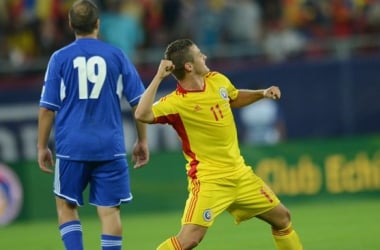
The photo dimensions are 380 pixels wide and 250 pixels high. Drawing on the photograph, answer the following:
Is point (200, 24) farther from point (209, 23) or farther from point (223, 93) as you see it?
point (223, 93)

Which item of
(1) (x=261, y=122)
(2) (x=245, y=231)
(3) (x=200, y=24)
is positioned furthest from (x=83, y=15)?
(1) (x=261, y=122)

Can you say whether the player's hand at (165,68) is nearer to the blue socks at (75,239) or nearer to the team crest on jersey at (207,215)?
the team crest on jersey at (207,215)

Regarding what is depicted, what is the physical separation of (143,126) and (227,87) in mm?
765

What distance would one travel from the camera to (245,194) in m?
9.00

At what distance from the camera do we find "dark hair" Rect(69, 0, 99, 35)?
8.95 metres

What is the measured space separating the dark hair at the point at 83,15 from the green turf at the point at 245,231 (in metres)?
3.50

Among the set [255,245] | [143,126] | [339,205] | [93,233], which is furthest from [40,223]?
[143,126]

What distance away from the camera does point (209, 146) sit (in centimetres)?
902

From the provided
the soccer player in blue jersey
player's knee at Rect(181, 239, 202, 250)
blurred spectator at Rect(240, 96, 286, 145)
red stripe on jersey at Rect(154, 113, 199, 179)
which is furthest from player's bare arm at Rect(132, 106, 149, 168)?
blurred spectator at Rect(240, 96, 286, 145)

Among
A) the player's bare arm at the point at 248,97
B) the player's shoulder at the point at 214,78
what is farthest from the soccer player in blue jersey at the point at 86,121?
the player's bare arm at the point at 248,97

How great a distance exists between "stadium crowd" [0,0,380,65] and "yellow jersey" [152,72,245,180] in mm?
9194

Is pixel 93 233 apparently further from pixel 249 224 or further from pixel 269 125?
pixel 269 125

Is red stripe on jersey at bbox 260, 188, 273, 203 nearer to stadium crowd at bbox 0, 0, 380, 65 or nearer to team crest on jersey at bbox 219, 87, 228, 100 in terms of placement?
team crest on jersey at bbox 219, 87, 228, 100

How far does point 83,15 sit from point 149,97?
2.90 ft
